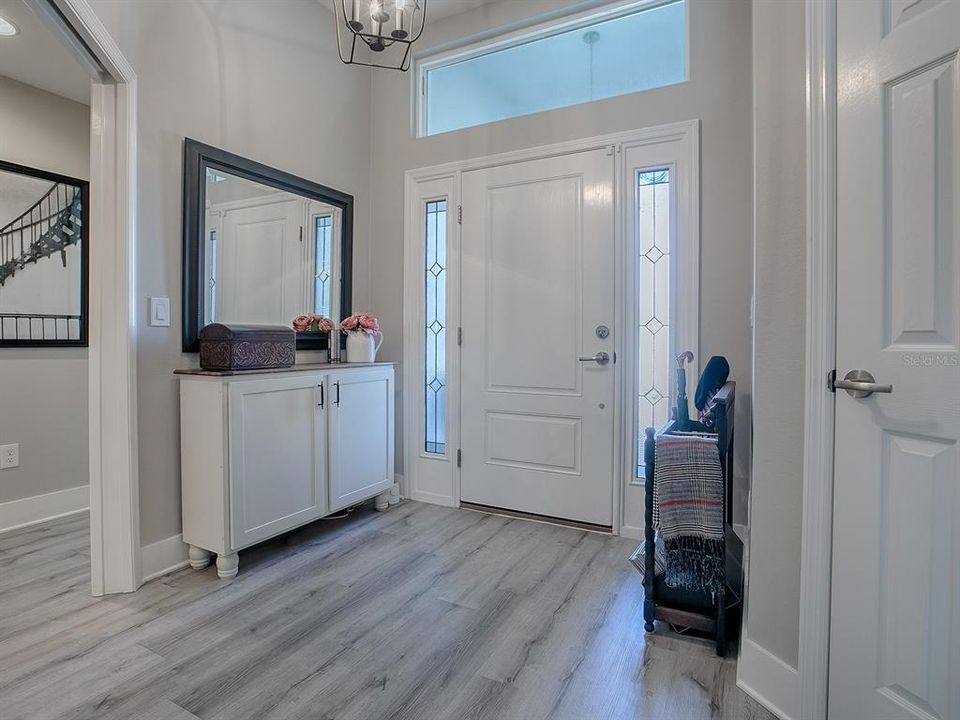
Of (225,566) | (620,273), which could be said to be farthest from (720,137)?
(225,566)

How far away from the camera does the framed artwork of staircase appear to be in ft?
9.14

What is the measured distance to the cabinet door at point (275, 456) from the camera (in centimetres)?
218

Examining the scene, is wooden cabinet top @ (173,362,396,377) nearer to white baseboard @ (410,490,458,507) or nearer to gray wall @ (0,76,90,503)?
white baseboard @ (410,490,458,507)

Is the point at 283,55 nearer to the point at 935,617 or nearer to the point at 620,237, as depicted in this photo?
the point at 620,237

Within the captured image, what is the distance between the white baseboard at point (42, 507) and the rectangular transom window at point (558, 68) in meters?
3.18

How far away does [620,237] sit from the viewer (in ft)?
8.70

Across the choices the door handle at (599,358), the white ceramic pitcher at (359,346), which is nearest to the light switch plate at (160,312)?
the white ceramic pitcher at (359,346)

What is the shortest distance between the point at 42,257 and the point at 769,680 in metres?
4.04

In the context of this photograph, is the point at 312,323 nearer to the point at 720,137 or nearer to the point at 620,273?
the point at 620,273

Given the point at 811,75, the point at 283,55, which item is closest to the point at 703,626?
the point at 811,75

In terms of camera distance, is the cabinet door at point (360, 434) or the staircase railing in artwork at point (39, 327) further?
the staircase railing in artwork at point (39, 327)

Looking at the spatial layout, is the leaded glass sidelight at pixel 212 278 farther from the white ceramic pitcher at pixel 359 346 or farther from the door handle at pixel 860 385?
the door handle at pixel 860 385

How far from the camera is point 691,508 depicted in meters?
1.65

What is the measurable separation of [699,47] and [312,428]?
8.99 ft
